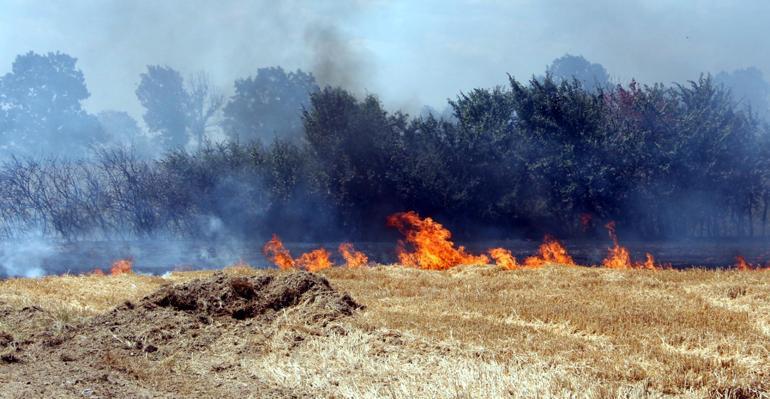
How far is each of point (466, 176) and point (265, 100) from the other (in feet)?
88.2

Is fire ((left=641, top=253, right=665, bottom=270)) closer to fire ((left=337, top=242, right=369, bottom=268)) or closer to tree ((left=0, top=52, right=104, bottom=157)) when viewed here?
fire ((left=337, top=242, right=369, bottom=268))

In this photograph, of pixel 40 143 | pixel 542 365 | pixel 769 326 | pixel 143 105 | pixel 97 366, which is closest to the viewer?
pixel 542 365

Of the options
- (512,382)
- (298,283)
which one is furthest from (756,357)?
(298,283)

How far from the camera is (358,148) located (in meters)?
25.3

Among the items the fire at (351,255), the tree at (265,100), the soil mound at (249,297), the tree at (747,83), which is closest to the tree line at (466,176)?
the fire at (351,255)

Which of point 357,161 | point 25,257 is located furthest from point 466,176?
point 25,257

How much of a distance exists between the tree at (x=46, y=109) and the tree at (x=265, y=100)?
8.80m

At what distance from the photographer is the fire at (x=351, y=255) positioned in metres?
20.4

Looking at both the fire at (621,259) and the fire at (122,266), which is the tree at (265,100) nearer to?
the fire at (122,266)

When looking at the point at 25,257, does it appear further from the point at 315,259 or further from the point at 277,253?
the point at 315,259

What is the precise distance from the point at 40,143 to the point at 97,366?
128ft

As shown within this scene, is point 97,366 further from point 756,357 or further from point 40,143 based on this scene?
point 40,143

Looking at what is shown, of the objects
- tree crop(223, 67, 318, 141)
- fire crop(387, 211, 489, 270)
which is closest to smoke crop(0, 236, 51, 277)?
fire crop(387, 211, 489, 270)

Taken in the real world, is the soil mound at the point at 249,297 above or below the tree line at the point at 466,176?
below
